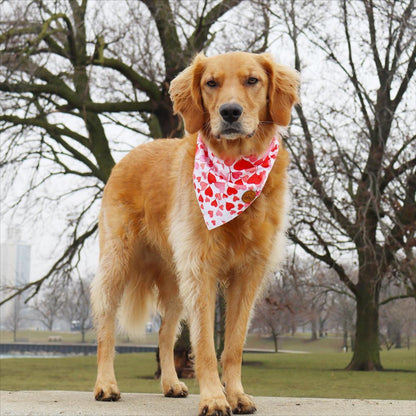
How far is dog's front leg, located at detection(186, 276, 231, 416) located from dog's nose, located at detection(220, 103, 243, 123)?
1.12 meters

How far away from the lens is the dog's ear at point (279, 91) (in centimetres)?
414

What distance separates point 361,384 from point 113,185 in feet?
37.7

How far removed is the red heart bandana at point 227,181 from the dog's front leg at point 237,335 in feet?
1.82

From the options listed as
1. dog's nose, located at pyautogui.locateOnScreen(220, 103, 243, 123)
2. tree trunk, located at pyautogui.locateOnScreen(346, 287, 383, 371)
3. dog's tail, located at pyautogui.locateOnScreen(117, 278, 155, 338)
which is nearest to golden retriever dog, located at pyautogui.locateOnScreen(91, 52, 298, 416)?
dog's nose, located at pyautogui.locateOnScreen(220, 103, 243, 123)

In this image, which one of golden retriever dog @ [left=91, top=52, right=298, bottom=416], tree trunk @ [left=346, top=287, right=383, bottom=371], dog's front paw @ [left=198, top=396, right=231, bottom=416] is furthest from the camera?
tree trunk @ [left=346, top=287, right=383, bottom=371]

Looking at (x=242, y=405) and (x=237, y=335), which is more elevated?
(x=237, y=335)

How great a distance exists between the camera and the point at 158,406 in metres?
4.35

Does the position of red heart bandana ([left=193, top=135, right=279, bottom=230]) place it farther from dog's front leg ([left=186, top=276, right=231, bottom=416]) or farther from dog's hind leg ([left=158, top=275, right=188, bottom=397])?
dog's hind leg ([left=158, top=275, right=188, bottom=397])

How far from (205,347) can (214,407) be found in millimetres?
424

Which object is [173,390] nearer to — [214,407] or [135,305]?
[135,305]

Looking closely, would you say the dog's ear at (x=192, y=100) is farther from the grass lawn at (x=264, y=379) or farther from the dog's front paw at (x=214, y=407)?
the grass lawn at (x=264, y=379)

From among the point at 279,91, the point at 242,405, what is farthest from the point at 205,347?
the point at 279,91

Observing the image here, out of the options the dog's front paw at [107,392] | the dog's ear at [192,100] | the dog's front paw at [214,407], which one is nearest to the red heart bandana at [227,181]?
the dog's ear at [192,100]

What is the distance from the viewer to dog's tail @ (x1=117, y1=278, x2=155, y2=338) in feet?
17.8
